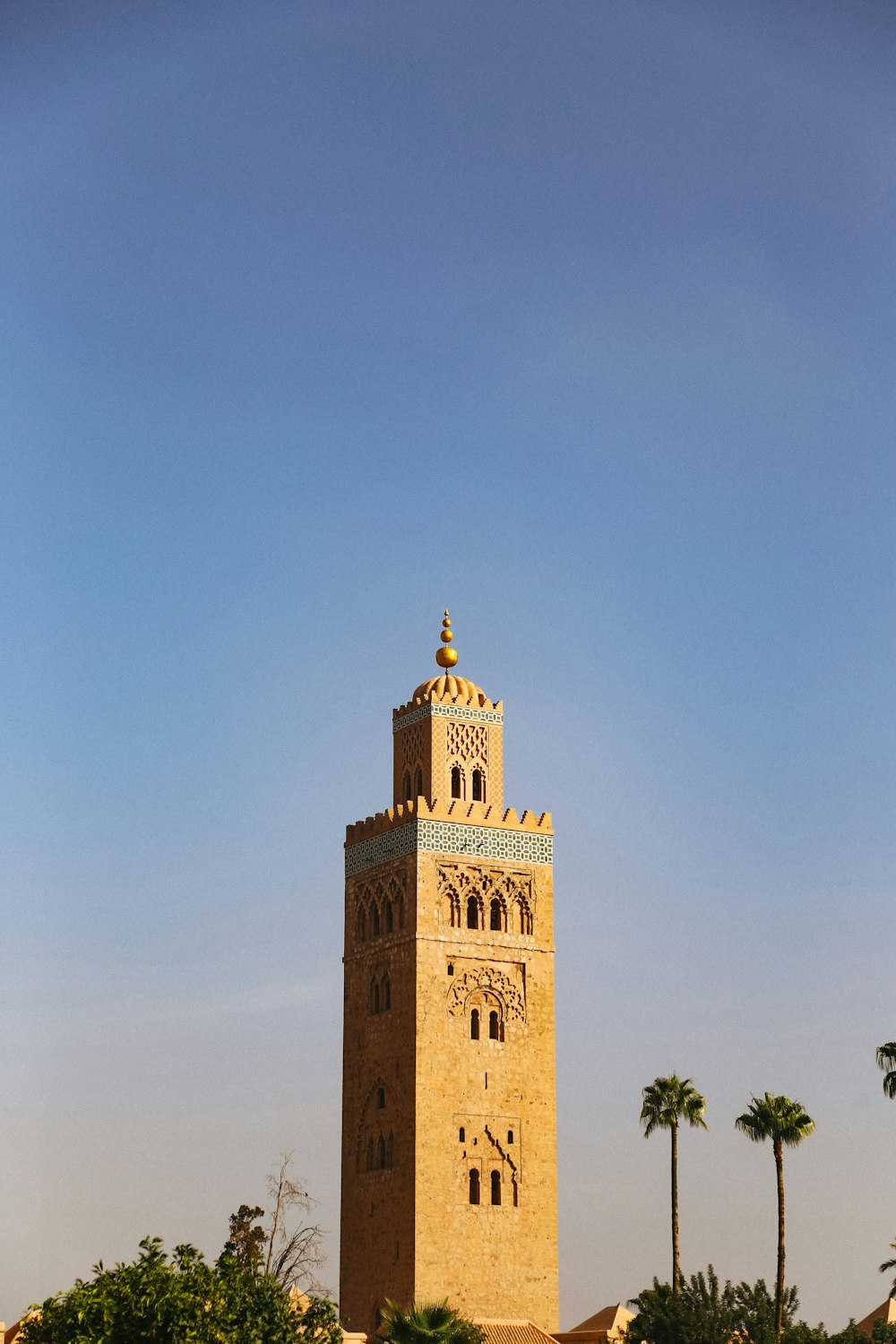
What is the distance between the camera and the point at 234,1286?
36.7 metres

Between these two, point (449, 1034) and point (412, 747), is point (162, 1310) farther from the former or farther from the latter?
point (412, 747)

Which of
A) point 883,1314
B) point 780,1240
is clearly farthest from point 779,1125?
point 883,1314

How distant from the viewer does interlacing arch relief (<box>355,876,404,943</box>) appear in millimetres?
56875

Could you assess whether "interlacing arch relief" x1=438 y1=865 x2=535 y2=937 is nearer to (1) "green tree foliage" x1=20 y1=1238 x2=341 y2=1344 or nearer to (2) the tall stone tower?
(2) the tall stone tower

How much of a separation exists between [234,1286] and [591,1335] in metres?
20.2

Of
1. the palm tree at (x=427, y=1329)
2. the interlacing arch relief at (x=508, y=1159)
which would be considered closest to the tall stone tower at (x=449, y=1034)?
the interlacing arch relief at (x=508, y=1159)

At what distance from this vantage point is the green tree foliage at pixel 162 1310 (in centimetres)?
3459

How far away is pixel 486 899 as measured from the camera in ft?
187

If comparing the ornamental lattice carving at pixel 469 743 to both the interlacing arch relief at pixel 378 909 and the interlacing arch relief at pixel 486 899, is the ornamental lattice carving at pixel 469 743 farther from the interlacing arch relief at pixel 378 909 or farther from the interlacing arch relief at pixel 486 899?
the interlacing arch relief at pixel 378 909

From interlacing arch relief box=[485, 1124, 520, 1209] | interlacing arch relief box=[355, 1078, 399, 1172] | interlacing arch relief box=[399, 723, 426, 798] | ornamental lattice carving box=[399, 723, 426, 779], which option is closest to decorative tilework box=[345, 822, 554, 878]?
interlacing arch relief box=[399, 723, 426, 798]

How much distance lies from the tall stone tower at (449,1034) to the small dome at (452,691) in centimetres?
6

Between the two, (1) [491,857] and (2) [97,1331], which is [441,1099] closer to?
(1) [491,857]

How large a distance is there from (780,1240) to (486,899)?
11128 mm

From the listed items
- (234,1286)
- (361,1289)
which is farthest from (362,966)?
(234,1286)
